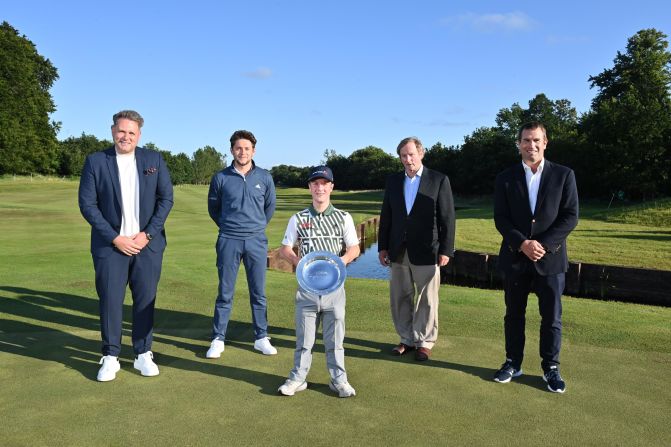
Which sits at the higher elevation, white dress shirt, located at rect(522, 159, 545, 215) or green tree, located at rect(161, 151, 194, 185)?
green tree, located at rect(161, 151, 194, 185)

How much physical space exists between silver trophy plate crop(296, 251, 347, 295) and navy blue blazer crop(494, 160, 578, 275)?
1.56m

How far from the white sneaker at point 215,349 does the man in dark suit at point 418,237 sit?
1676mm

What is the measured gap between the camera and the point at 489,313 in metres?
6.32

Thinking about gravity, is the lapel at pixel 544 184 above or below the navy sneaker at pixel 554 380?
above

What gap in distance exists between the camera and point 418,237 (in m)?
4.97

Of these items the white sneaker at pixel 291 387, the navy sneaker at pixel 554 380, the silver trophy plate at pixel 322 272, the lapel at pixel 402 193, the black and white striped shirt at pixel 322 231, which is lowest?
the white sneaker at pixel 291 387

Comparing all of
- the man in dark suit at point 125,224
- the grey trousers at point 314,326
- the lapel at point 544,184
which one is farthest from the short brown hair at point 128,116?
the lapel at point 544,184

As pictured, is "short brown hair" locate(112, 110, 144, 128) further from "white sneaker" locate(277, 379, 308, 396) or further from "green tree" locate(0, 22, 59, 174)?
"green tree" locate(0, 22, 59, 174)

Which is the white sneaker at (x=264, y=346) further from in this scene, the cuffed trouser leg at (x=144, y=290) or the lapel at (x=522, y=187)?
the lapel at (x=522, y=187)

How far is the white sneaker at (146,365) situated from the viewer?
4241 millimetres

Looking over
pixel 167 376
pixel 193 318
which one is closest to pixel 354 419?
Result: pixel 167 376

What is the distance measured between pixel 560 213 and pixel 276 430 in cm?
289

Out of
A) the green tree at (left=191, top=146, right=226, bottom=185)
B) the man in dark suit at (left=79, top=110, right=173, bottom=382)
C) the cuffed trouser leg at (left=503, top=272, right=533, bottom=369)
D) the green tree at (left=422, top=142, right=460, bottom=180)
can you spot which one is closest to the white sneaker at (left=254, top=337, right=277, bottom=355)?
the man in dark suit at (left=79, top=110, right=173, bottom=382)

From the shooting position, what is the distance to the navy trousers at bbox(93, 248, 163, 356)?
448 centimetres
